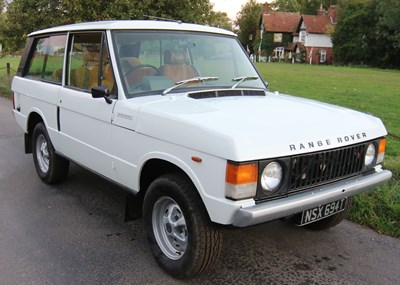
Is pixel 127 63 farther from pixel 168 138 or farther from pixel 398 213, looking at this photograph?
pixel 398 213

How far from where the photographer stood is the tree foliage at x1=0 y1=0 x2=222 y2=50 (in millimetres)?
11695

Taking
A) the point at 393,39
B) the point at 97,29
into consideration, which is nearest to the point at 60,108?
the point at 97,29

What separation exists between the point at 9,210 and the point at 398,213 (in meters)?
4.18

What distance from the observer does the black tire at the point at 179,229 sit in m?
3.02

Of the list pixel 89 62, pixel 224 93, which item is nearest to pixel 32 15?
pixel 89 62

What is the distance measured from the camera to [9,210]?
464 centimetres

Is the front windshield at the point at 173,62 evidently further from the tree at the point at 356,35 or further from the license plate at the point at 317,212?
the tree at the point at 356,35

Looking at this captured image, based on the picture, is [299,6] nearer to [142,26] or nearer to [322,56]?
[322,56]

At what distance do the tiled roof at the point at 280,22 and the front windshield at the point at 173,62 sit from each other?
75.9 m

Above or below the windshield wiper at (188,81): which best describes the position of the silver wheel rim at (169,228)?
below

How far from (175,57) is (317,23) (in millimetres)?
74040

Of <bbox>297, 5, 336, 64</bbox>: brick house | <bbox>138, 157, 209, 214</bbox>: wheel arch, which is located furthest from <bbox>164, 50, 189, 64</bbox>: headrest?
<bbox>297, 5, 336, 64</bbox>: brick house

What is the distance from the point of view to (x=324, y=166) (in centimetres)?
315

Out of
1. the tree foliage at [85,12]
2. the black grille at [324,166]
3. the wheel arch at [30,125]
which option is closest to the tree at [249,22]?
the tree foliage at [85,12]
